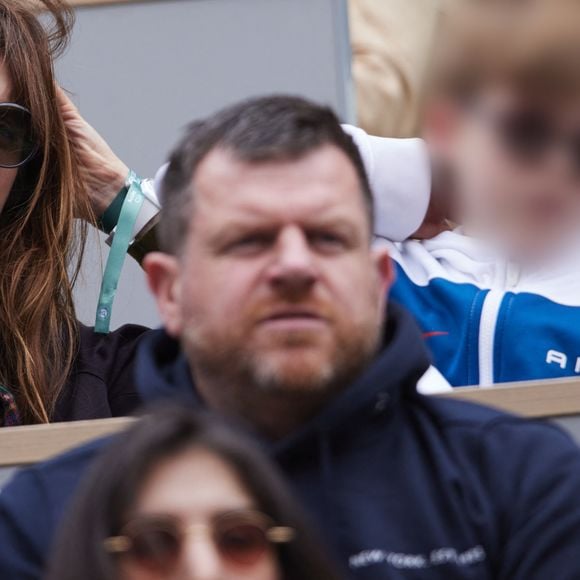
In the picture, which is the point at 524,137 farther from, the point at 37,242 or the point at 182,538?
the point at 37,242

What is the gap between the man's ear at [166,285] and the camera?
1534mm

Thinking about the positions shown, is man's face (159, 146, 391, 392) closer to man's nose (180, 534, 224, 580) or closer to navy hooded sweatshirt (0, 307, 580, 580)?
navy hooded sweatshirt (0, 307, 580, 580)

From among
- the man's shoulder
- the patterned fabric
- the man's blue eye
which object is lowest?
the patterned fabric

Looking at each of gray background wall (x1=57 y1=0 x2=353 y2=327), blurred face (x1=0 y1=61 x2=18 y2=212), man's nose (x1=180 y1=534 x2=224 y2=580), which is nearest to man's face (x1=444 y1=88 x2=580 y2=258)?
man's nose (x1=180 y1=534 x2=224 y2=580)

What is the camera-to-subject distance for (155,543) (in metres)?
0.92

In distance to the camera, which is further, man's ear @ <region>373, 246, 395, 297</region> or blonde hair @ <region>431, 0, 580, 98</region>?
man's ear @ <region>373, 246, 395, 297</region>

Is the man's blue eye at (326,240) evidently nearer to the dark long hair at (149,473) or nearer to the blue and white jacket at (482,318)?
the dark long hair at (149,473)

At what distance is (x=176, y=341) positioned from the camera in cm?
166

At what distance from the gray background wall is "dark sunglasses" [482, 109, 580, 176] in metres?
3.39

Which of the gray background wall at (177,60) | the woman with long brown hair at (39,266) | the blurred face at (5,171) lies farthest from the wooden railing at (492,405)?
the gray background wall at (177,60)

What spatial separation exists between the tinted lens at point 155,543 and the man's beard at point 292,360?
0.42 metres

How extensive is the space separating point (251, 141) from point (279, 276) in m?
0.24

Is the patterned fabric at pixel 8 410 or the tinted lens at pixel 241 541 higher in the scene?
the tinted lens at pixel 241 541

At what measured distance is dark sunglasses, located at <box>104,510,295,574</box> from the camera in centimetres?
92
